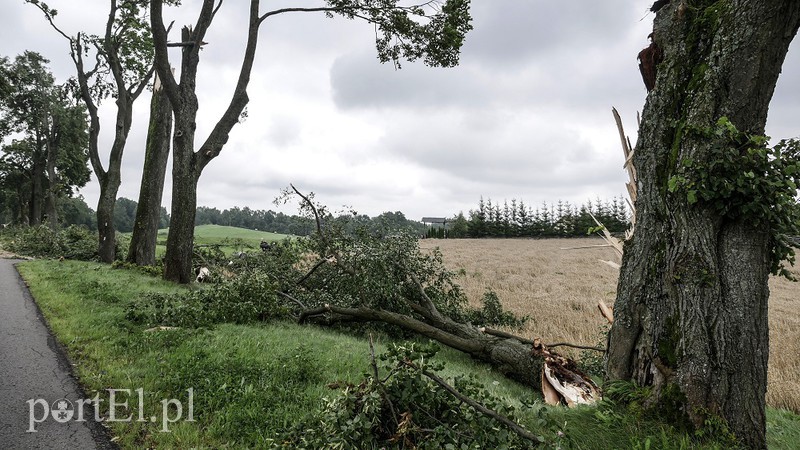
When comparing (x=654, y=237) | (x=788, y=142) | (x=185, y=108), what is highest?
(x=185, y=108)

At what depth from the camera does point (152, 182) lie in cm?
1338

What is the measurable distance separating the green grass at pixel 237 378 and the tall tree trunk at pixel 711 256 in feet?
1.58

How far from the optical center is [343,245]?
30.5 ft

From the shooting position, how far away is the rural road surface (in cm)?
349

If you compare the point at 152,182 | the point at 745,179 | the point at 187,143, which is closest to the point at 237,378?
the point at 745,179

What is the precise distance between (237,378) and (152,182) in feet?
37.2

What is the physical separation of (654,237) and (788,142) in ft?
3.73

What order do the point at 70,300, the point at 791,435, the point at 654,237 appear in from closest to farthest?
1. the point at 654,237
2. the point at 791,435
3. the point at 70,300

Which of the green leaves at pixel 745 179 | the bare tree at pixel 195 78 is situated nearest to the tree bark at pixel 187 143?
the bare tree at pixel 195 78

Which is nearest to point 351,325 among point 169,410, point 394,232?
point 394,232

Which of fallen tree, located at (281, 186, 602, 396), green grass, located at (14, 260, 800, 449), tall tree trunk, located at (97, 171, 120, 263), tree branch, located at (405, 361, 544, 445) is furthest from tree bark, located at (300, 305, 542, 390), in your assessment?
tall tree trunk, located at (97, 171, 120, 263)

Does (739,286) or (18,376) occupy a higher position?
(739,286)

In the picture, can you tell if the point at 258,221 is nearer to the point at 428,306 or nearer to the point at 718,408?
the point at 428,306

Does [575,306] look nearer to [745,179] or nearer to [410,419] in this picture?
[745,179]
